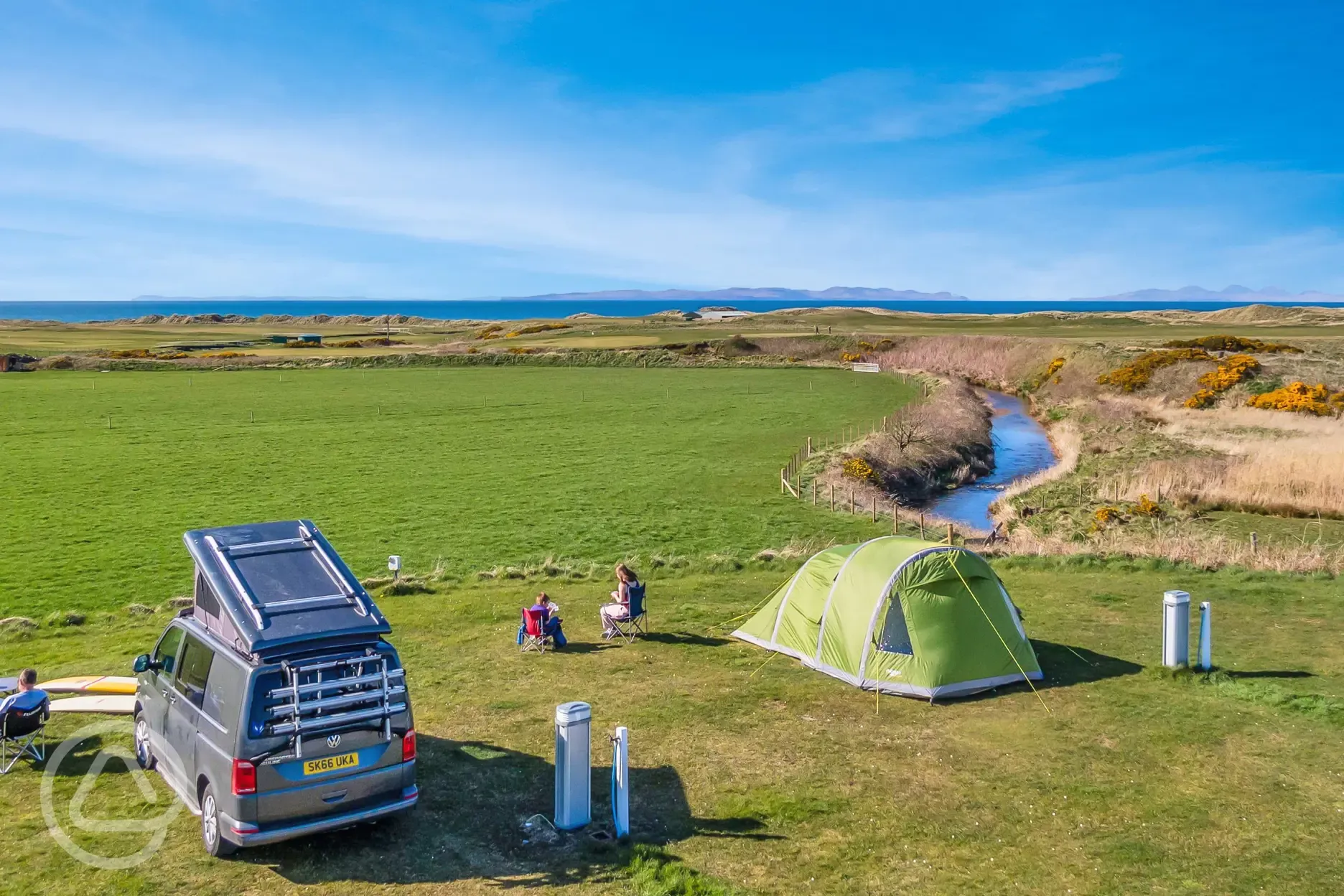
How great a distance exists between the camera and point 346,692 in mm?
10047

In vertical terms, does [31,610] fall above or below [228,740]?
below

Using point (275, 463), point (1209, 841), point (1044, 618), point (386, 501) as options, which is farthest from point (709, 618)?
point (275, 463)

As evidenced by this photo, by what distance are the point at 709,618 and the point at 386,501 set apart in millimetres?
19370

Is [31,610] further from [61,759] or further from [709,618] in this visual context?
[709,618]

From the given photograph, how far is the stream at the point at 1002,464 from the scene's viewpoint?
3869 cm

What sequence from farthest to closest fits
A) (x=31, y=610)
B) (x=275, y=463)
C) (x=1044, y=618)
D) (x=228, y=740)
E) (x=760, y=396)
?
(x=760, y=396), (x=275, y=463), (x=31, y=610), (x=1044, y=618), (x=228, y=740)

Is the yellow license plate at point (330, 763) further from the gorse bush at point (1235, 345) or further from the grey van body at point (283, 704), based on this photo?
the gorse bush at point (1235, 345)

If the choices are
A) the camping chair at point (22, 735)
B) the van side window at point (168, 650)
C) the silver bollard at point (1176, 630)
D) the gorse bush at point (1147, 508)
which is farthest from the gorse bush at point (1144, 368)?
the camping chair at point (22, 735)

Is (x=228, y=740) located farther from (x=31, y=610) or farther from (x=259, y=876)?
(x=31, y=610)

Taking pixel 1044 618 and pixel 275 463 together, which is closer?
pixel 1044 618

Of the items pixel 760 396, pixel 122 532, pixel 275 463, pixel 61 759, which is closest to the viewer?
pixel 61 759

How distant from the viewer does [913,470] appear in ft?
141

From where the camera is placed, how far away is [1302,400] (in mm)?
49781

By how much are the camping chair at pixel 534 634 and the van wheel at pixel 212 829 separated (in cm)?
761
